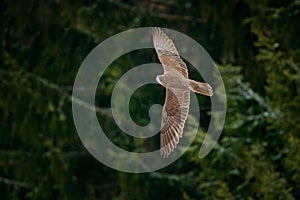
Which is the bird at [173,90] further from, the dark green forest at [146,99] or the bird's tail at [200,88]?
the dark green forest at [146,99]

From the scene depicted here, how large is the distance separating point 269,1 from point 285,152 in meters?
0.80

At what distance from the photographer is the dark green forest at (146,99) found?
13.5 feet

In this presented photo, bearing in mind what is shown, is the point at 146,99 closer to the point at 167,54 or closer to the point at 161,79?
the point at 167,54

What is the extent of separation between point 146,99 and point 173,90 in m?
3.98

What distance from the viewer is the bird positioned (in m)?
0.85

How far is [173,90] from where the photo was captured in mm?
863

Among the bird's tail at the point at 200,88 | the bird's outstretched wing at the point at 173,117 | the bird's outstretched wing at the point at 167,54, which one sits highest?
the bird's outstretched wing at the point at 167,54

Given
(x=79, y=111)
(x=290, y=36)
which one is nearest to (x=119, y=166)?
A: (x=79, y=111)

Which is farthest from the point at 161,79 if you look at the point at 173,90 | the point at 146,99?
the point at 146,99

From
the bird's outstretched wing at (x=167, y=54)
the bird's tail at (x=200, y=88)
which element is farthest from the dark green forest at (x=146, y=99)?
the bird's tail at (x=200, y=88)

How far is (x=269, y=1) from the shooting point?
434 centimetres

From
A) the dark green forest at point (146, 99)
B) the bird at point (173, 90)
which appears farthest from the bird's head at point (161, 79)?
the dark green forest at point (146, 99)

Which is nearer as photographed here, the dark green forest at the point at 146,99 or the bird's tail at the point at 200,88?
the bird's tail at the point at 200,88

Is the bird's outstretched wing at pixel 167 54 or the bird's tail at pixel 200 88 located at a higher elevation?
the bird's outstretched wing at pixel 167 54
